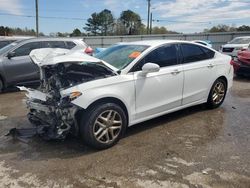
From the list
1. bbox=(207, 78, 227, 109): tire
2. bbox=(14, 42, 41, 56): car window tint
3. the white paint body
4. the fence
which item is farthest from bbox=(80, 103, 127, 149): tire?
the fence

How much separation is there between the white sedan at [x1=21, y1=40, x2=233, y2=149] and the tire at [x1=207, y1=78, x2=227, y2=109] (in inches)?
25.7

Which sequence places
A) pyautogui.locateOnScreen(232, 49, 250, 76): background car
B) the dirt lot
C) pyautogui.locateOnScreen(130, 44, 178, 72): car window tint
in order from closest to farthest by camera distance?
the dirt lot
pyautogui.locateOnScreen(130, 44, 178, 72): car window tint
pyautogui.locateOnScreen(232, 49, 250, 76): background car

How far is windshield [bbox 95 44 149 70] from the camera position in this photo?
4814 mm

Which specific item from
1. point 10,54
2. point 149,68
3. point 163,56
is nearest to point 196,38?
point 10,54

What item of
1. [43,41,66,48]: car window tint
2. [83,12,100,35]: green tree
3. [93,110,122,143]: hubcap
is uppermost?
[83,12,100,35]: green tree

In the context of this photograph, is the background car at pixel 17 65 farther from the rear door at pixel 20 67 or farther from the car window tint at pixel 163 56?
the car window tint at pixel 163 56

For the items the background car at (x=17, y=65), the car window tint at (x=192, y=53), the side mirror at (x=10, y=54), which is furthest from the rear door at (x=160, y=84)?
the side mirror at (x=10, y=54)

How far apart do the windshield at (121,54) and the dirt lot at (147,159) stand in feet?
4.10

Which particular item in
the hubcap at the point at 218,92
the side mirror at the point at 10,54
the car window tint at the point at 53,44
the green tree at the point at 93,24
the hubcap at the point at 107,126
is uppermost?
the green tree at the point at 93,24

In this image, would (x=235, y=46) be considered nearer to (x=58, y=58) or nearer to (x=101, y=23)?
(x=58, y=58)

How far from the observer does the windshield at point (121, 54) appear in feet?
15.8

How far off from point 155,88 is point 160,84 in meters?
0.14

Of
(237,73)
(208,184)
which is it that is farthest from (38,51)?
(237,73)

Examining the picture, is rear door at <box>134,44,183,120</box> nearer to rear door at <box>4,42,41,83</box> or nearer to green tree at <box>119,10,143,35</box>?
rear door at <box>4,42,41,83</box>
